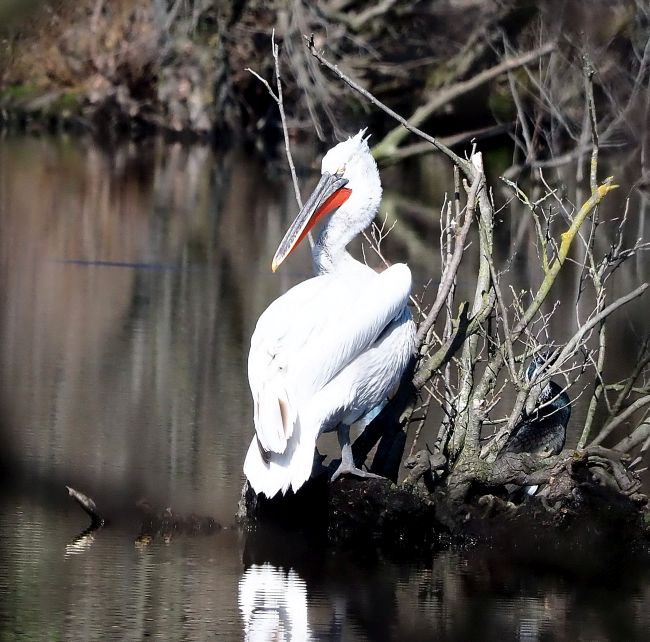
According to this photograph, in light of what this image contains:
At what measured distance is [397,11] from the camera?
25.6 m

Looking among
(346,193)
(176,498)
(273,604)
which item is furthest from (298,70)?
(273,604)

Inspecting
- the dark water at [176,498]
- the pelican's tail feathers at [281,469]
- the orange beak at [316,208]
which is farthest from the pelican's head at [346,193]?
the dark water at [176,498]

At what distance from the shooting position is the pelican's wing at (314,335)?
5129 millimetres

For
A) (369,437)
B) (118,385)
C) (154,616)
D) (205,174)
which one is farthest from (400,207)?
(154,616)

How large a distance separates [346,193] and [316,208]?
6.1 inches

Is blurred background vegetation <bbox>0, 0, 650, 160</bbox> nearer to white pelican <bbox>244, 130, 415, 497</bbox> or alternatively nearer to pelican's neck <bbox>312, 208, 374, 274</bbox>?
pelican's neck <bbox>312, 208, 374, 274</bbox>

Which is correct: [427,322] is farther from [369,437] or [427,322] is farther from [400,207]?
[400,207]

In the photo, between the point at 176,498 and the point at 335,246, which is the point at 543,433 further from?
the point at 176,498

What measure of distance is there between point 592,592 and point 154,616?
4.96ft

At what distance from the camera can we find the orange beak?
5.65 metres

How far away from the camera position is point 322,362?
17.0 ft

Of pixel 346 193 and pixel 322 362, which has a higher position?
pixel 346 193

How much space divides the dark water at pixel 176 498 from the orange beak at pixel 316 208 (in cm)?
95

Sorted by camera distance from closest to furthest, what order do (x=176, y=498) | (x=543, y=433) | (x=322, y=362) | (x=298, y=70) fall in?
(x=322, y=362) < (x=176, y=498) < (x=543, y=433) < (x=298, y=70)
